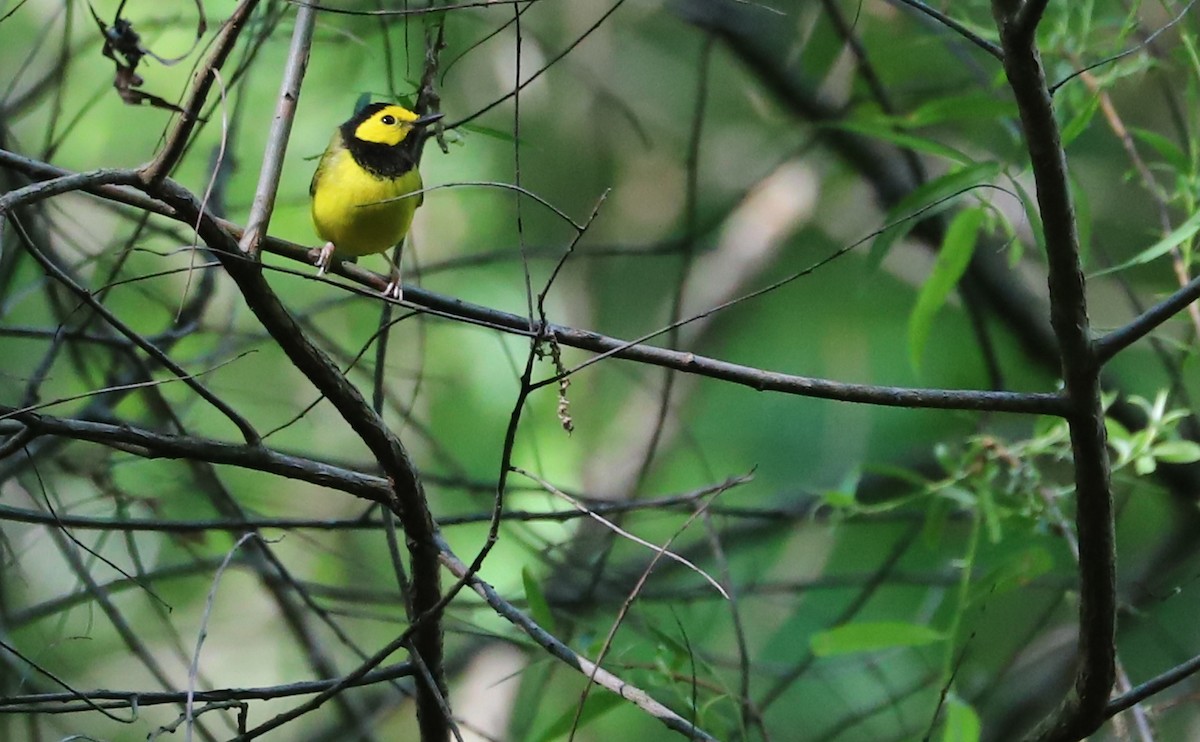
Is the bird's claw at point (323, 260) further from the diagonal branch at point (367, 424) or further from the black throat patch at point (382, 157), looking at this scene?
the black throat patch at point (382, 157)

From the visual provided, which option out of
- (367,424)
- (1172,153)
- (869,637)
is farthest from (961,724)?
(367,424)

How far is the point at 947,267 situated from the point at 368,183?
0.90 metres

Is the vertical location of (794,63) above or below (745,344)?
above

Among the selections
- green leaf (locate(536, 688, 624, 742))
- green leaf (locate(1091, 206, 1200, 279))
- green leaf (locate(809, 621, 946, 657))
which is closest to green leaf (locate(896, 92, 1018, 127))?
green leaf (locate(1091, 206, 1200, 279))

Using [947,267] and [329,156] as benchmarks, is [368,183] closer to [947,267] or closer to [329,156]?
[329,156]

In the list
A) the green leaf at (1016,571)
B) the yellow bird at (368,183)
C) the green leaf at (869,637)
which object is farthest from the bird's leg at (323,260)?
the green leaf at (1016,571)

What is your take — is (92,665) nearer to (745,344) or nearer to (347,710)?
(347,710)

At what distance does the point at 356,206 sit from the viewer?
1.82 meters

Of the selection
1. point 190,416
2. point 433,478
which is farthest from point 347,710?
point 190,416

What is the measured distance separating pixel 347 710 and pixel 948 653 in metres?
1.22

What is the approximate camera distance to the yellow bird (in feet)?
6.13

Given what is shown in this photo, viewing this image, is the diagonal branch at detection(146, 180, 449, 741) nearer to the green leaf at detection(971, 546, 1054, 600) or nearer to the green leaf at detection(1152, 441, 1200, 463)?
the green leaf at detection(971, 546, 1054, 600)

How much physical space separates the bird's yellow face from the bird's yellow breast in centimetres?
6

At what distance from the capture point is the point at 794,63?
3117 mm
